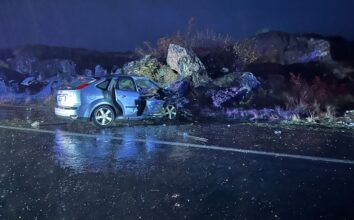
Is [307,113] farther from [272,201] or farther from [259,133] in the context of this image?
[272,201]

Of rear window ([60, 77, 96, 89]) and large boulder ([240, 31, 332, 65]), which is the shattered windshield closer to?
rear window ([60, 77, 96, 89])

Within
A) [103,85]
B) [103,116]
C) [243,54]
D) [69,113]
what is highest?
[243,54]

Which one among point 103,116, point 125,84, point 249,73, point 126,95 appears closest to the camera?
point 103,116

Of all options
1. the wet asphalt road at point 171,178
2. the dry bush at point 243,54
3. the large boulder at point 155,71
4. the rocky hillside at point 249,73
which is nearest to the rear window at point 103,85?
the wet asphalt road at point 171,178

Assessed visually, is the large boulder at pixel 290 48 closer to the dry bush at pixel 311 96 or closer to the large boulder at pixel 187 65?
the large boulder at pixel 187 65

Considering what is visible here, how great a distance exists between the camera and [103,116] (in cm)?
1134

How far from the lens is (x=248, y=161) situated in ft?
23.2

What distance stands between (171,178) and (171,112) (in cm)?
675

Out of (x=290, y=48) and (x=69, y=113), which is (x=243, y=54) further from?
(x=69, y=113)

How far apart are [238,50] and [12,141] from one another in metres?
14.2

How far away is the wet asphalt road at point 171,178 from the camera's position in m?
4.66

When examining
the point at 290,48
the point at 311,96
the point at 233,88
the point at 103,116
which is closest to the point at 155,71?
the point at 233,88

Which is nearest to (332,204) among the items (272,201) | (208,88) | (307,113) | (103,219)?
(272,201)

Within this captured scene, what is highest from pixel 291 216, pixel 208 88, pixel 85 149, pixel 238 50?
pixel 238 50
